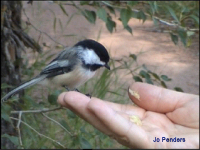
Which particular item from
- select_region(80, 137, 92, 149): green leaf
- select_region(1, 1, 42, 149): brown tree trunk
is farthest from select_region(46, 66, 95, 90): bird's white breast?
select_region(1, 1, 42, 149): brown tree trunk

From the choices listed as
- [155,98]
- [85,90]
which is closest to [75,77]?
[155,98]

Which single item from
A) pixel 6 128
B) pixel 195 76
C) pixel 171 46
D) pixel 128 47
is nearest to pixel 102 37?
pixel 128 47

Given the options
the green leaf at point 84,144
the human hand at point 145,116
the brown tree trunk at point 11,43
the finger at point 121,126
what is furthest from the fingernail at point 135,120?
the brown tree trunk at point 11,43

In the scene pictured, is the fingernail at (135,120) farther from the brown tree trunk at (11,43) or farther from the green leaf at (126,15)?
the brown tree trunk at (11,43)

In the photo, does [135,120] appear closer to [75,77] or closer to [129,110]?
[129,110]

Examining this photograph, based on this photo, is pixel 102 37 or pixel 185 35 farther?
pixel 102 37

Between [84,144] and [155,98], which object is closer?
[155,98]

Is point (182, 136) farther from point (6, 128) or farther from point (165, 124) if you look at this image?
point (6, 128)
